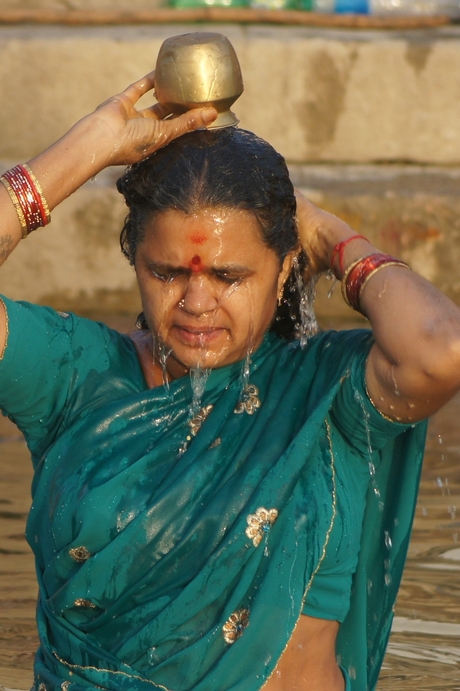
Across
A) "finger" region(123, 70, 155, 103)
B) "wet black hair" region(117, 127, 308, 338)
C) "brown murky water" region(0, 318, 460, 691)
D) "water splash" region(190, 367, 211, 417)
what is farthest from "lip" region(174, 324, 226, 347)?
"brown murky water" region(0, 318, 460, 691)

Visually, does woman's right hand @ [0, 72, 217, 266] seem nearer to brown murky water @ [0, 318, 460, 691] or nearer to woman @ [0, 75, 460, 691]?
woman @ [0, 75, 460, 691]

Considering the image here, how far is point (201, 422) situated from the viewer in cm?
Result: 290

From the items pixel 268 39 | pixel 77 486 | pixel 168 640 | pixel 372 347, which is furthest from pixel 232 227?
pixel 268 39

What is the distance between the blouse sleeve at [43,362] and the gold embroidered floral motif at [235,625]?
1.93 feet

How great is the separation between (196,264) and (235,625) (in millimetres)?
751

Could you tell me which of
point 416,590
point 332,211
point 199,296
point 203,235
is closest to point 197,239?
point 203,235

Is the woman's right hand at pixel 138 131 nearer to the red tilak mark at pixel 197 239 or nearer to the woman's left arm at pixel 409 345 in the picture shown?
the red tilak mark at pixel 197 239

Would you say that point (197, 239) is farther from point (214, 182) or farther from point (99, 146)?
point (99, 146)

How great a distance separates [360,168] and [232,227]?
5392mm

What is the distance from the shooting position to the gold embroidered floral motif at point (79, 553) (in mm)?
2777

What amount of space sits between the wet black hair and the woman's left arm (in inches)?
10.7

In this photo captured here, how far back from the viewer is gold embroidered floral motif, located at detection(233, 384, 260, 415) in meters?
2.90

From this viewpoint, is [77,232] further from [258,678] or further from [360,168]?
[258,678]

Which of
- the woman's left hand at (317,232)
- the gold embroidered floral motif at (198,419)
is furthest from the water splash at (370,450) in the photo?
the woman's left hand at (317,232)
